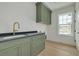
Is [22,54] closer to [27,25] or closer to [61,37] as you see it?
[27,25]

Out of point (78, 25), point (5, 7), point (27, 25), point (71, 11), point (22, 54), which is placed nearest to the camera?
point (22, 54)

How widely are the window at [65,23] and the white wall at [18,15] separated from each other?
1624 mm

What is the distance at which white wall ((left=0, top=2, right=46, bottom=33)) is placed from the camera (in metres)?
2.43

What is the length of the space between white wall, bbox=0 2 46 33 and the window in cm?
162

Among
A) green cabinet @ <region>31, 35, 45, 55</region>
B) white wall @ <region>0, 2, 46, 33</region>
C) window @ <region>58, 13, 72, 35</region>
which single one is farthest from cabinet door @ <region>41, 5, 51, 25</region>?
green cabinet @ <region>31, 35, 45, 55</region>

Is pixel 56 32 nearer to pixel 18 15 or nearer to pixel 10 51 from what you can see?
pixel 18 15

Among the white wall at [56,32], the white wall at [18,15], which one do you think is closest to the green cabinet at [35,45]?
the white wall at [18,15]

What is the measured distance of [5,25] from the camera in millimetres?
2504

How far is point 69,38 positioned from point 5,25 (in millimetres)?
3688

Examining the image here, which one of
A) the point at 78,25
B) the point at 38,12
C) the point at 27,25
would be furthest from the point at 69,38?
the point at 27,25

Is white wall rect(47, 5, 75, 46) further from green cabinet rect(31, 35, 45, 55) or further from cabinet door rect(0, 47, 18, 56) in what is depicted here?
cabinet door rect(0, 47, 18, 56)

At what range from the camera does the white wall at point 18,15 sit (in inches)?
95.7

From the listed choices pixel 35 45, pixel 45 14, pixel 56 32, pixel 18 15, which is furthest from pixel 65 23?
pixel 18 15

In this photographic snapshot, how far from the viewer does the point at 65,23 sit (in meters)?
5.07
